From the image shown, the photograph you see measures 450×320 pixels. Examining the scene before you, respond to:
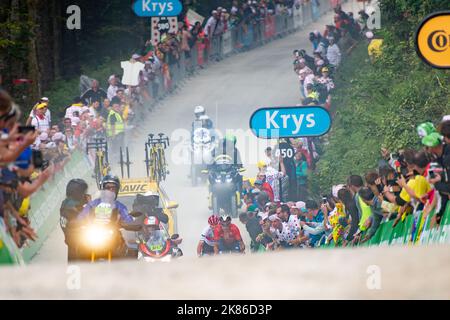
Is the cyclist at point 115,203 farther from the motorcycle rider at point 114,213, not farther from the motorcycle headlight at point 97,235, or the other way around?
the motorcycle headlight at point 97,235

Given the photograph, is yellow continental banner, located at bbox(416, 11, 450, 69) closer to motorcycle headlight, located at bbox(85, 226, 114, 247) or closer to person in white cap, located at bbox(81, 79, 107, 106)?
motorcycle headlight, located at bbox(85, 226, 114, 247)

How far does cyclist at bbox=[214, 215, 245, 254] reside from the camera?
1798cm

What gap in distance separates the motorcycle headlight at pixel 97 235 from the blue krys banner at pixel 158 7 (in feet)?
40.7

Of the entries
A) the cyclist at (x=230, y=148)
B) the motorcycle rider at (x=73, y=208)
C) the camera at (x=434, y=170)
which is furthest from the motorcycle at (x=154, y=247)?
the cyclist at (x=230, y=148)

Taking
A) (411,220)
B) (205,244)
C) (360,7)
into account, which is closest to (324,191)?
(205,244)

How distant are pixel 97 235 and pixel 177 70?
20.3 m

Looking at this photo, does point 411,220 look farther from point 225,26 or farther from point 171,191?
point 225,26

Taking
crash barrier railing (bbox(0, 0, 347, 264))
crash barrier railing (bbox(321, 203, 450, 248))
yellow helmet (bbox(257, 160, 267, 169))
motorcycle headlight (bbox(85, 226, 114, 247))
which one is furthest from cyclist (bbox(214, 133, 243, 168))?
motorcycle headlight (bbox(85, 226, 114, 247))

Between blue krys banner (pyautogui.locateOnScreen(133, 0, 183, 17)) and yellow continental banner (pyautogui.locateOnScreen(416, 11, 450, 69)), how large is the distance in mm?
12872

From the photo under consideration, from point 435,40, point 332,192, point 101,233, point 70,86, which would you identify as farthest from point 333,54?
point 435,40

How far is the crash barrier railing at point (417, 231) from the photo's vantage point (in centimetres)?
1304

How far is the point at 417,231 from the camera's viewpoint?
44.5 feet

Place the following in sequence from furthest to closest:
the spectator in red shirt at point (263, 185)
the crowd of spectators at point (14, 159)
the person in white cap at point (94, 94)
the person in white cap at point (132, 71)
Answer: the person in white cap at point (132, 71)
the person in white cap at point (94, 94)
the spectator in red shirt at point (263, 185)
the crowd of spectators at point (14, 159)
